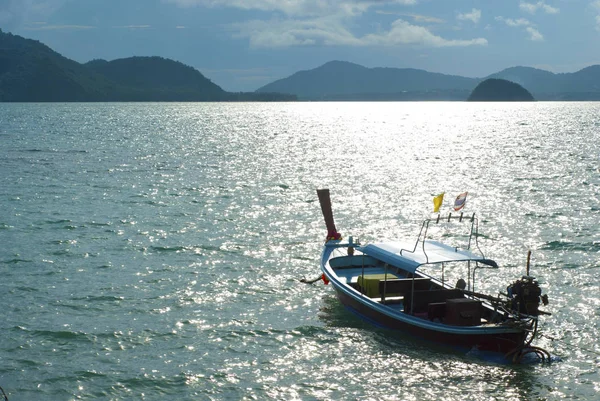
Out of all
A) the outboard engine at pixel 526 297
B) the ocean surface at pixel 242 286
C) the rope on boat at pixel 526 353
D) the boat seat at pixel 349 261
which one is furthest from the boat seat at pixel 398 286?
the boat seat at pixel 349 261

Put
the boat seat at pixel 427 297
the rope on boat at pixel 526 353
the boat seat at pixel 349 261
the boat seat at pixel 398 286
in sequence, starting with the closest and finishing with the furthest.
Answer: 1. the rope on boat at pixel 526 353
2. the boat seat at pixel 427 297
3. the boat seat at pixel 398 286
4. the boat seat at pixel 349 261

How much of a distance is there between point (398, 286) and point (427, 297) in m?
1.38

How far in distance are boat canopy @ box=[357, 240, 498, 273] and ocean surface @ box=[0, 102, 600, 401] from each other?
2516mm

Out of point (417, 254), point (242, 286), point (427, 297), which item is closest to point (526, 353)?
point (427, 297)

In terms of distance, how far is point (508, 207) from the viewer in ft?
156

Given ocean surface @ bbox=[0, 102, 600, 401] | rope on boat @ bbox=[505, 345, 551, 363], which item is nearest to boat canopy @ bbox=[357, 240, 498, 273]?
ocean surface @ bbox=[0, 102, 600, 401]

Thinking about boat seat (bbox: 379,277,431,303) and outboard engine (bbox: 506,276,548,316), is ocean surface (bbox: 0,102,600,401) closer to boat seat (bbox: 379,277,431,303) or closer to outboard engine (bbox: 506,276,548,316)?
boat seat (bbox: 379,277,431,303)

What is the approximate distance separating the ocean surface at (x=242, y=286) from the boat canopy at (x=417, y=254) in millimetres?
2516

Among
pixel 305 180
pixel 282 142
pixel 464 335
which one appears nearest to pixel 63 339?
pixel 464 335

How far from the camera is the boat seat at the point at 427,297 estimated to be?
21.9m

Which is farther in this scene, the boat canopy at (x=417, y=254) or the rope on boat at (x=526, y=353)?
the boat canopy at (x=417, y=254)

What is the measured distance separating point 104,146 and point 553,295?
7995cm

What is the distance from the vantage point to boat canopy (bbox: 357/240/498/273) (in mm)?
21219

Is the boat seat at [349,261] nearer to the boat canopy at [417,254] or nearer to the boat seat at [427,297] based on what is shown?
the boat canopy at [417,254]
